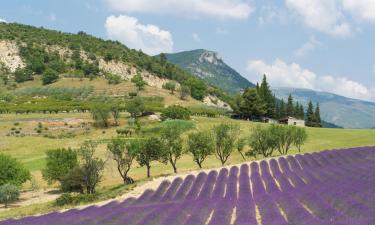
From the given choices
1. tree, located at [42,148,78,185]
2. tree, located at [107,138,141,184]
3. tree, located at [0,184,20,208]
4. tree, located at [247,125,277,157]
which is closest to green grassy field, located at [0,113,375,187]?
tree, located at [247,125,277,157]

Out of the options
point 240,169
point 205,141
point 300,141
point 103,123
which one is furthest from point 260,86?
point 240,169

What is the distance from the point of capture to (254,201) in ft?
110

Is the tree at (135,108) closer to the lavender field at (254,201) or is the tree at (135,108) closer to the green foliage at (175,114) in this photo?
the green foliage at (175,114)

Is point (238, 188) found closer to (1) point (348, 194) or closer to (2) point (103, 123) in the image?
(1) point (348, 194)

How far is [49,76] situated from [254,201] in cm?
16837

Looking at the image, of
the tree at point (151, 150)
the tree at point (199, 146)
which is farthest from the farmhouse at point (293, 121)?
the tree at point (151, 150)

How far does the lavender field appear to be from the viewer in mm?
26156

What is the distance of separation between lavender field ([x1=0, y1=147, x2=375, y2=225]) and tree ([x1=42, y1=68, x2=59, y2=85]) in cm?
14912

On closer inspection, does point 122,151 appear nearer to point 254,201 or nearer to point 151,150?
point 151,150

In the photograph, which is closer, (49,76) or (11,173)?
(11,173)

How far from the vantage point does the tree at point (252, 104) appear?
481ft

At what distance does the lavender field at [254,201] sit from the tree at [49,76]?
14912cm

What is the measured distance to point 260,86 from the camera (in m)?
159

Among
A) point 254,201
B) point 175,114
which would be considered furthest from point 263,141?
point 175,114
